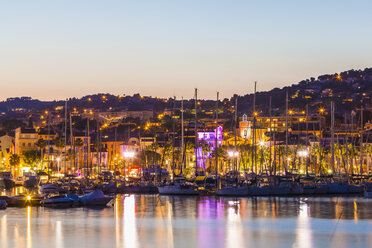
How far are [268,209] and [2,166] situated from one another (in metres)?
107

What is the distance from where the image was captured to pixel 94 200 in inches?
2781

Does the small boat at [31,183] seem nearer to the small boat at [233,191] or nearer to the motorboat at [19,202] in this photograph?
the motorboat at [19,202]

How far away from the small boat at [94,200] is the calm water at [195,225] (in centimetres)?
206

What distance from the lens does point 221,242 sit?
43.2 metres

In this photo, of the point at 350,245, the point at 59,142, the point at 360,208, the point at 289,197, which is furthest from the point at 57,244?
the point at 59,142

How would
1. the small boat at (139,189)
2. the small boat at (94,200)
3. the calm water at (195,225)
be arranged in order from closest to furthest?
the calm water at (195,225) < the small boat at (94,200) < the small boat at (139,189)

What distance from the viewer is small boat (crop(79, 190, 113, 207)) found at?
7019 cm

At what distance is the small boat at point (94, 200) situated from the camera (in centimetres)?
7019

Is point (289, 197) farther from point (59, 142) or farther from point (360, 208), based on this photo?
point (59, 142)

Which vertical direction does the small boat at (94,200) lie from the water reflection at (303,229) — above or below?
above

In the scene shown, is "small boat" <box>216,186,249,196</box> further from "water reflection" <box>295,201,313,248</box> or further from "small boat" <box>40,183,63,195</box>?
"small boat" <box>40,183,63,195</box>

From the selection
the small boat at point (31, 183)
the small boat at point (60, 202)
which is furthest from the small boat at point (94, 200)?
the small boat at point (31, 183)

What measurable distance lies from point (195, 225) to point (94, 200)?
2036cm

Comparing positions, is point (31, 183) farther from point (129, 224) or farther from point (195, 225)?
point (195, 225)
